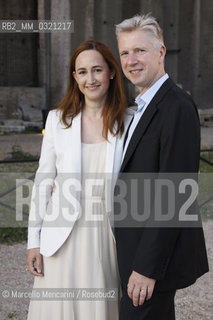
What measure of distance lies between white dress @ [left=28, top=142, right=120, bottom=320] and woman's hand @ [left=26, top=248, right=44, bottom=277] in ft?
0.10

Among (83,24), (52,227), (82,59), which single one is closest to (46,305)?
(52,227)

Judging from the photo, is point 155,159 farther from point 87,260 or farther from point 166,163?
point 87,260

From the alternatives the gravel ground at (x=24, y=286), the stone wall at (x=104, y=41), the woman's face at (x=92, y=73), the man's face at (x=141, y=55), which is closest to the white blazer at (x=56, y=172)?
the woman's face at (x=92, y=73)

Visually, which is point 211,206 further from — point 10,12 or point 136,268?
point 10,12

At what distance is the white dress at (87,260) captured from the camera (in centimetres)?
204

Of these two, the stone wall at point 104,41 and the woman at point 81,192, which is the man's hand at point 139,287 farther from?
the stone wall at point 104,41

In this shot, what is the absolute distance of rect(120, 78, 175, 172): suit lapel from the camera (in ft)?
5.68

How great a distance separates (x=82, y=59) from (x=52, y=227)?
33.9 inches

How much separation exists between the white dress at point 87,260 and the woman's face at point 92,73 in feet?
0.88

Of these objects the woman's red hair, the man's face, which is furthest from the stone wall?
the man's face

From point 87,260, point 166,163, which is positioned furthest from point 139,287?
point 166,163

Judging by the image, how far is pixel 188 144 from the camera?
5.30ft

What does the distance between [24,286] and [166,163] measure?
8.74 feet

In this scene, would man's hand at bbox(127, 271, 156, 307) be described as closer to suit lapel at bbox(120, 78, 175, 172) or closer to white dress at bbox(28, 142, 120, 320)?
white dress at bbox(28, 142, 120, 320)
